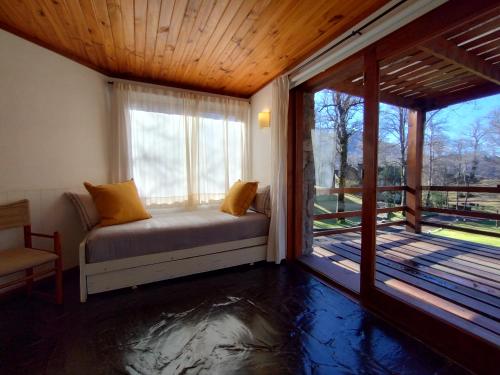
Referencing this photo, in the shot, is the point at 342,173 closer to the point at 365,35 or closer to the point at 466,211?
the point at 466,211

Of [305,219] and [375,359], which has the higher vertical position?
[305,219]

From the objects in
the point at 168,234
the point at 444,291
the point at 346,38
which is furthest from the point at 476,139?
the point at 168,234

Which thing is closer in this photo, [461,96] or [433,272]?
[461,96]

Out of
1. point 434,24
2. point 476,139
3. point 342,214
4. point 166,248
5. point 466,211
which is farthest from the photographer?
point 342,214

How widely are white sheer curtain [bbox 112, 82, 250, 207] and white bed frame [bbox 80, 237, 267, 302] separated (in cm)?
104

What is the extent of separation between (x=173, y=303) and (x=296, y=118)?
2.31 m

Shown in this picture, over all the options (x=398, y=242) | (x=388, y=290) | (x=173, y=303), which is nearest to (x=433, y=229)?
(x=398, y=242)

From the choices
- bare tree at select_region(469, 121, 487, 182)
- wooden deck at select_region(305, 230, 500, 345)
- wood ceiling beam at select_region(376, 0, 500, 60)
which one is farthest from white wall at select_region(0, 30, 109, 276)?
bare tree at select_region(469, 121, 487, 182)

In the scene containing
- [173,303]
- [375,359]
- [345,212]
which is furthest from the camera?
[345,212]

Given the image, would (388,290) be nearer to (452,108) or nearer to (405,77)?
(452,108)

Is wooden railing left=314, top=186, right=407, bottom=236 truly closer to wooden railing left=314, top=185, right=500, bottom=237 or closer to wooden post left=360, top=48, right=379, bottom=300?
wooden railing left=314, top=185, right=500, bottom=237

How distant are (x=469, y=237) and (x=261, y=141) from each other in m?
2.82

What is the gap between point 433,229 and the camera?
3045mm

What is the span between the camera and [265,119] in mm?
3018
